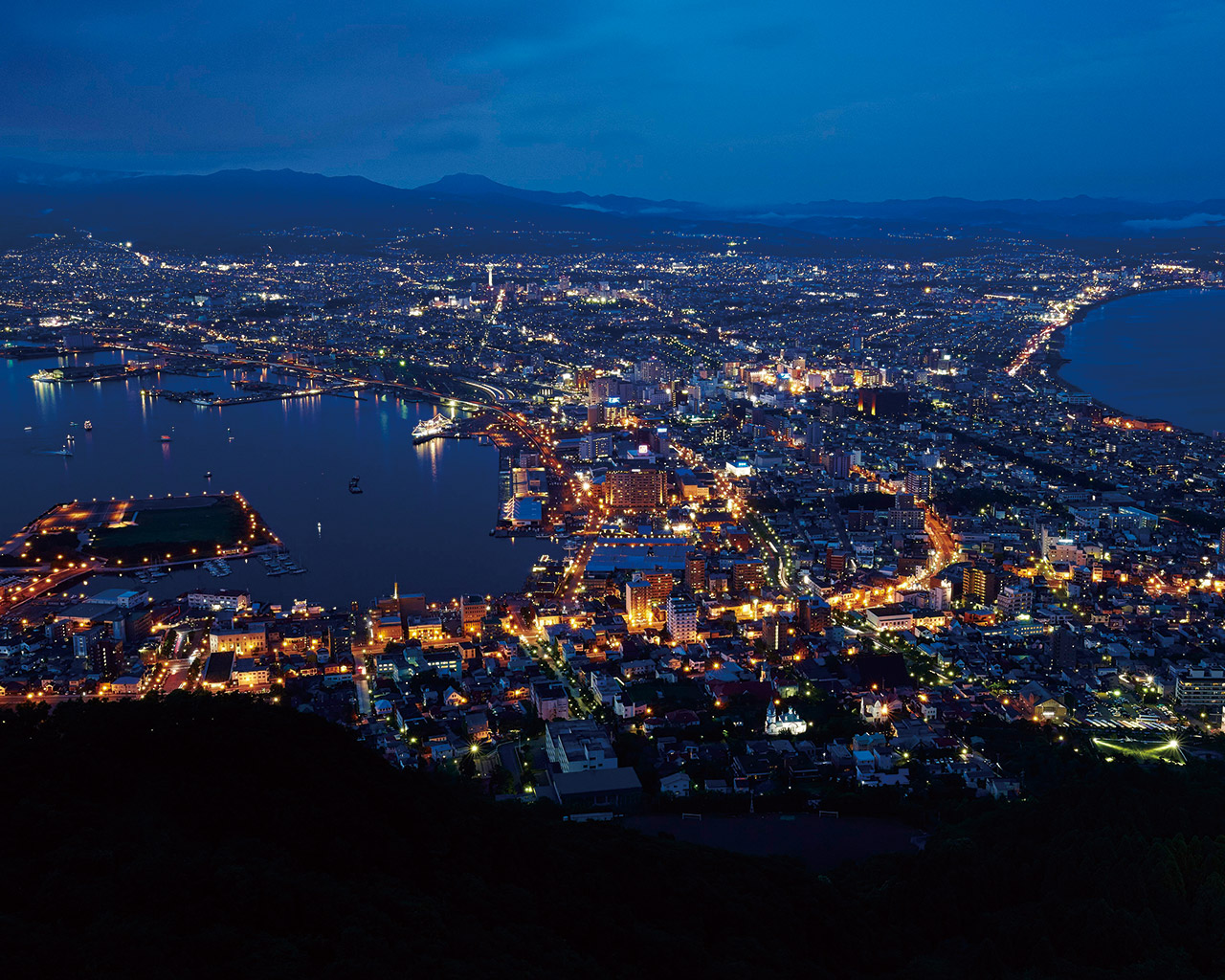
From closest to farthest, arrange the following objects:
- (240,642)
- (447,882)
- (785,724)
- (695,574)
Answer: (447,882) → (785,724) → (240,642) → (695,574)

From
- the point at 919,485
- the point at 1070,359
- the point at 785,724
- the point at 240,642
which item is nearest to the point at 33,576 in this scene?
the point at 240,642

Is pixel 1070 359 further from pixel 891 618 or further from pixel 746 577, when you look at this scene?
pixel 891 618

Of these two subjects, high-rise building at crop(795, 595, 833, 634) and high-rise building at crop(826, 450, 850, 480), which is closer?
high-rise building at crop(795, 595, 833, 634)

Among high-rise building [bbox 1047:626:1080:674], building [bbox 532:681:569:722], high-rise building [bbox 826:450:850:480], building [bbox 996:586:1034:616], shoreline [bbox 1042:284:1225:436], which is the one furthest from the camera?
shoreline [bbox 1042:284:1225:436]

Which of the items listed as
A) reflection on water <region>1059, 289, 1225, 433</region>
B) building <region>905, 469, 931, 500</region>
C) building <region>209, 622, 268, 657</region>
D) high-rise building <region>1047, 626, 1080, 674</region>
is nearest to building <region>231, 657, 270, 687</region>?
building <region>209, 622, 268, 657</region>

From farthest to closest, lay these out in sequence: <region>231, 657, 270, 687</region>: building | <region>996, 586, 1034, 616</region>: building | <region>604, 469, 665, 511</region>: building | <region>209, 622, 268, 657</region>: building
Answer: <region>604, 469, 665, 511</region>: building < <region>996, 586, 1034, 616</region>: building < <region>209, 622, 268, 657</region>: building < <region>231, 657, 270, 687</region>: building

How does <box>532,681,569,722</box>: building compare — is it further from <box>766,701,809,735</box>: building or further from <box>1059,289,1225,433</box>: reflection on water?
<box>1059,289,1225,433</box>: reflection on water

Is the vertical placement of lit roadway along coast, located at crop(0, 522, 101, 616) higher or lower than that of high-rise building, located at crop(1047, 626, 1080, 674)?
lower
